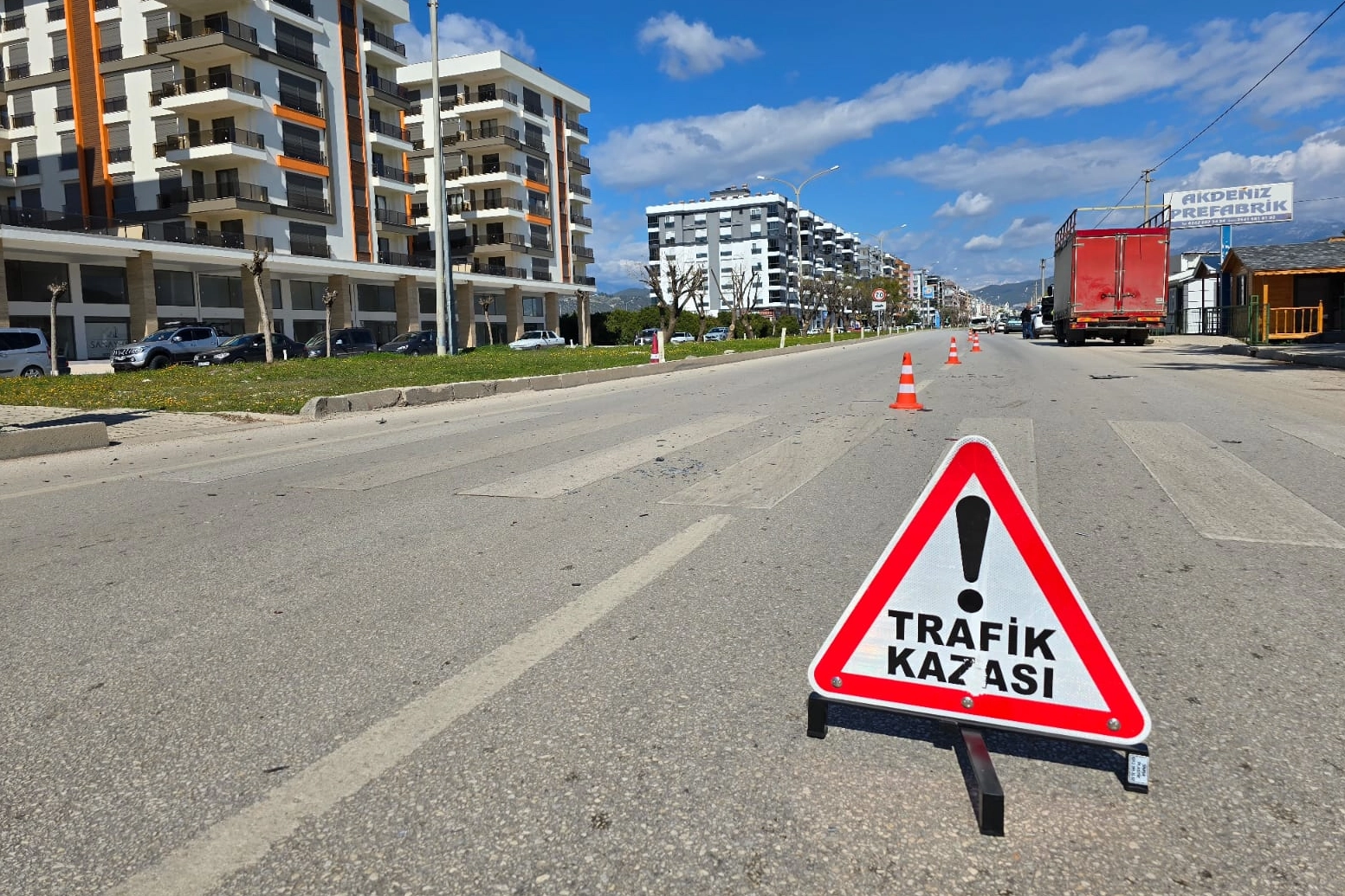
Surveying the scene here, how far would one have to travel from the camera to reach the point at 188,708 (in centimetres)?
296

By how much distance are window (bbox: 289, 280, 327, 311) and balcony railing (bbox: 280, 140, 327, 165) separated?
251 inches

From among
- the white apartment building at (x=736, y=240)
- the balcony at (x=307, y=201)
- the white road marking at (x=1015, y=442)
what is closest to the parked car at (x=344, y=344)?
the balcony at (x=307, y=201)

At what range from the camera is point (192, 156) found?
42.8m

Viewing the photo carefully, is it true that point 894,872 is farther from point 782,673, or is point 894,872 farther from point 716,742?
point 782,673

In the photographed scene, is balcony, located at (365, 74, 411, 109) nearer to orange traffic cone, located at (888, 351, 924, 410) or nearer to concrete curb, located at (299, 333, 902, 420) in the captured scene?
concrete curb, located at (299, 333, 902, 420)

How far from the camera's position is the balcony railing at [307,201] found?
150 feet

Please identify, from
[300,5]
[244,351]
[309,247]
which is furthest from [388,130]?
[244,351]

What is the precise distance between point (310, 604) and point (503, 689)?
4.65 ft

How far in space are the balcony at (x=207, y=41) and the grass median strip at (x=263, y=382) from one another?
24.6 m

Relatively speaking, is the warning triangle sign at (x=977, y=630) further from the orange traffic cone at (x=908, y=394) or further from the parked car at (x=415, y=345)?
the parked car at (x=415, y=345)

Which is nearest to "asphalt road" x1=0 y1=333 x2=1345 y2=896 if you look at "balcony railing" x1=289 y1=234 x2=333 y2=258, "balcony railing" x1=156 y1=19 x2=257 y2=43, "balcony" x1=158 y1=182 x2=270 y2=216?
"balcony" x1=158 y1=182 x2=270 y2=216

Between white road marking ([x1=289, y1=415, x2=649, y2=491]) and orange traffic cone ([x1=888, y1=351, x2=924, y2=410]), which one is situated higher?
orange traffic cone ([x1=888, y1=351, x2=924, y2=410])

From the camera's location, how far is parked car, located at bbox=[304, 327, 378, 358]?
1448 inches

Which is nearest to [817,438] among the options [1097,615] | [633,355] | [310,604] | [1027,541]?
[1097,615]
